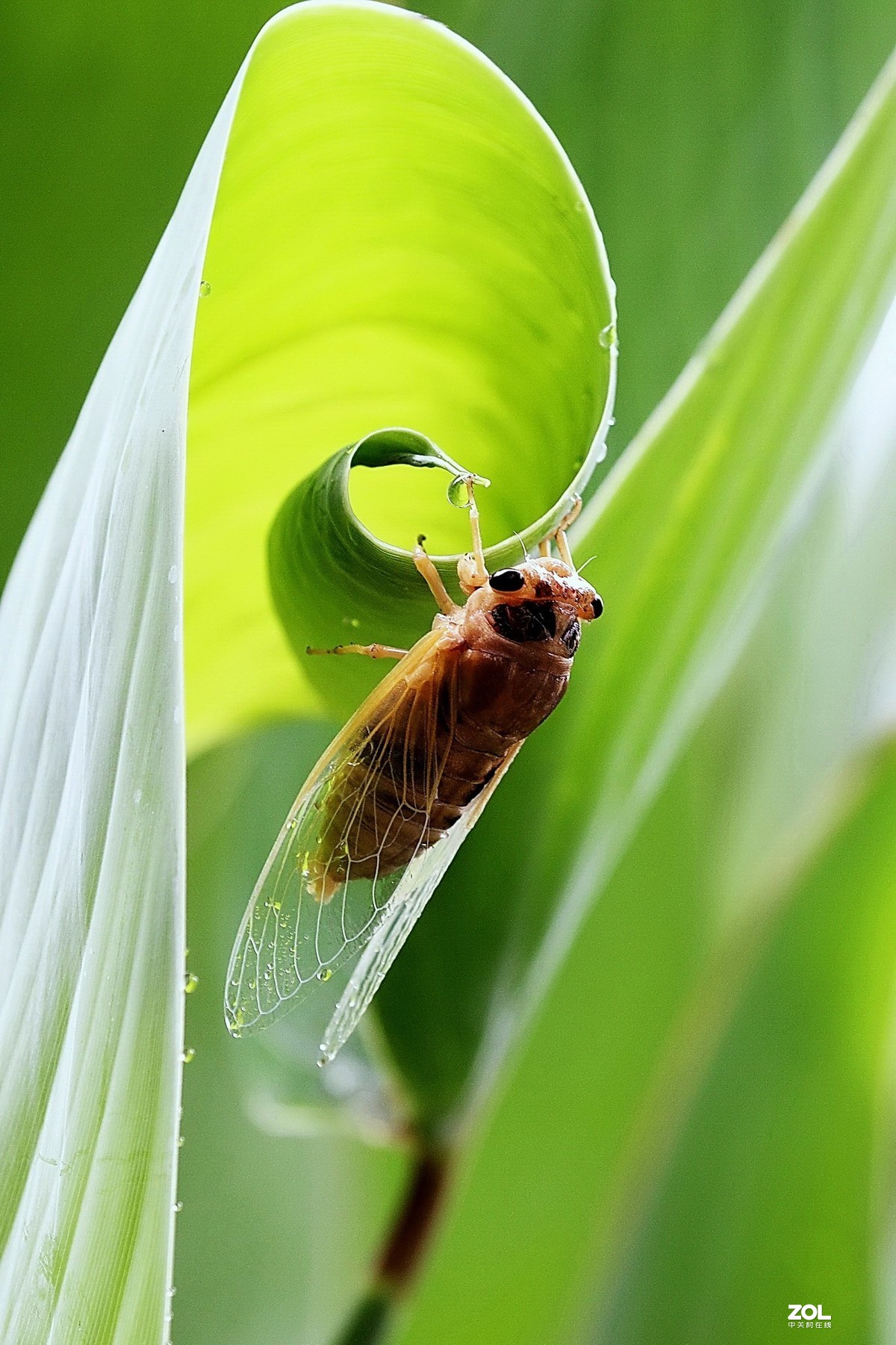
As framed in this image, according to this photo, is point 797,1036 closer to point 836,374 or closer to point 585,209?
point 836,374

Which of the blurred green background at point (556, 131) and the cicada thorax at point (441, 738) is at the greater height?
the blurred green background at point (556, 131)

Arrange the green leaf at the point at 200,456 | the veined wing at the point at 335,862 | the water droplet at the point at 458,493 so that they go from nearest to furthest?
the green leaf at the point at 200,456, the water droplet at the point at 458,493, the veined wing at the point at 335,862

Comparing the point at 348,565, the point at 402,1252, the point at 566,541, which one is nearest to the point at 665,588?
the point at 566,541

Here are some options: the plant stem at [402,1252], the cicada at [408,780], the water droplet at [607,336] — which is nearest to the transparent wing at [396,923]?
the cicada at [408,780]

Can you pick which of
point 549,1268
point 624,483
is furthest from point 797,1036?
point 624,483

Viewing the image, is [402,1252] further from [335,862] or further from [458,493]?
[458,493]

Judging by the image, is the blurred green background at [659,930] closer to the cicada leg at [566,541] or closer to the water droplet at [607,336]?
the cicada leg at [566,541]

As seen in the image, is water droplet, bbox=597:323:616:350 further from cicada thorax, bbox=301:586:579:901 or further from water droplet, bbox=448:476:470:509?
cicada thorax, bbox=301:586:579:901

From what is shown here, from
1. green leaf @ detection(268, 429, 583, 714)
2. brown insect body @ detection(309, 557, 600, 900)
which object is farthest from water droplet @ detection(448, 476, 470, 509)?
brown insect body @ detection(309, 557, 600, 900)
